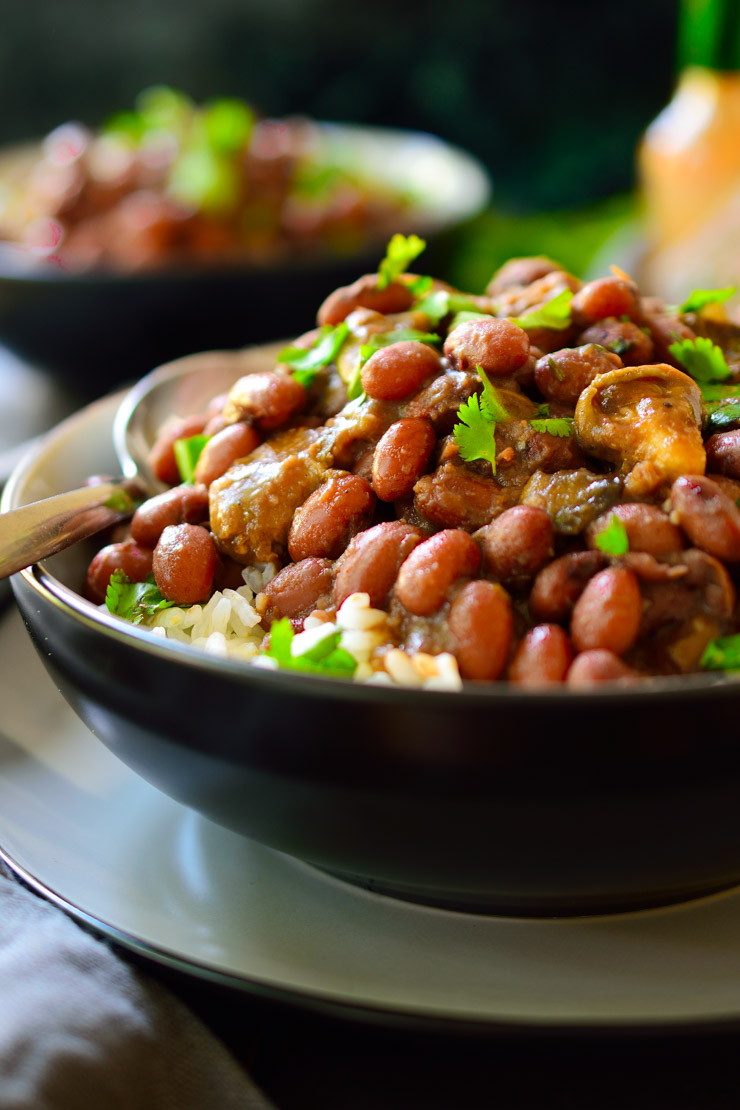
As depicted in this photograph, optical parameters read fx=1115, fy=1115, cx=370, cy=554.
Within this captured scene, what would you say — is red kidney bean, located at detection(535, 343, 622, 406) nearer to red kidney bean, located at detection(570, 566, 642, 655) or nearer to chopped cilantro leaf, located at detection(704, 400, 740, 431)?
chopped cilantro leaf, located at detection(704, 400, 740, 431)

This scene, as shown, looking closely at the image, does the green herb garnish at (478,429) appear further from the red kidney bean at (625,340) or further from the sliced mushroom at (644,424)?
the red kidney bean at (625,340)

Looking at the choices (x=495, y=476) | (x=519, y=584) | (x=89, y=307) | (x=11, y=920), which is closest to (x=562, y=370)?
(x=495, y=476)

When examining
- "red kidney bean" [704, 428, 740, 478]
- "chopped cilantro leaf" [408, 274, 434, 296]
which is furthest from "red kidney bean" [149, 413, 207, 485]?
"red kidney bean" [704, 428, 740, 478]

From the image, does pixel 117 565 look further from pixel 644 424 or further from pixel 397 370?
pixel 644 424

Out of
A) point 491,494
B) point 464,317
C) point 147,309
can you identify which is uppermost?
point 464,317

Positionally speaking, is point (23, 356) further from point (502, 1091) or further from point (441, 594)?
point (502, 1091)

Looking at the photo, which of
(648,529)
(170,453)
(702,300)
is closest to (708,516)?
(648,529)
